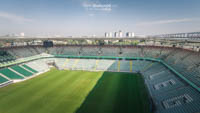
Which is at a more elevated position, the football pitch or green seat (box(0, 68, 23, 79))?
green seat (box(0, 68, 23, 79))

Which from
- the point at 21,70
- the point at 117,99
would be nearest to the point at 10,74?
the point at 21,70

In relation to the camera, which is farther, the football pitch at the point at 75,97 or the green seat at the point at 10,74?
the green seat at the point at 10,74

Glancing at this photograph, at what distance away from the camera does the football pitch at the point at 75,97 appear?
1266 cm

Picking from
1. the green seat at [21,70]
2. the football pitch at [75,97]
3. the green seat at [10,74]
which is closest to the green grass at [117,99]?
the football pitch at [75,97]

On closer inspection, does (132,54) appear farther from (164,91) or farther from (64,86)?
(64,86)

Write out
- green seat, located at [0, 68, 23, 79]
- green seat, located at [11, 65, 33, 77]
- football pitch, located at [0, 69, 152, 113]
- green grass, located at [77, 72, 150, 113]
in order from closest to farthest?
green grass, located at [77, 72, 150, 113] < football pitch, located at [0, 69, 152, 113] < green seat, located at [0, 68, 23, 79] < green seat, located at [11, 65, 33, 77]

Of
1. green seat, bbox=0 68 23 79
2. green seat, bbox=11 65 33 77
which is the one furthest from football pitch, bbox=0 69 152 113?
green seat, bbox=11 65 33 77

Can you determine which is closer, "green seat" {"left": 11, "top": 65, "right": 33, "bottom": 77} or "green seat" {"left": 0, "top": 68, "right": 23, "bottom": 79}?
"green seat" {"left": 0, "top": 68, "right": 23, "bottom": 79}

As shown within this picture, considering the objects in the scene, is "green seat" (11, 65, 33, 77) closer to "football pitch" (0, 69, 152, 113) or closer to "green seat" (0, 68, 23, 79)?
"green seat" (0, 68, 23, 79)

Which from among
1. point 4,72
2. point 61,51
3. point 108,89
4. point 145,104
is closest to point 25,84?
point 4,72

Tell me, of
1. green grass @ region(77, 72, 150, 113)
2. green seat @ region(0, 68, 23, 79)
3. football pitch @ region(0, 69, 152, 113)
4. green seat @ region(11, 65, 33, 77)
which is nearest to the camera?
green grass @ region(77, 72, 150, 113)

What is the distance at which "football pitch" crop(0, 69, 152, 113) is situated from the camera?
12664 millimetres

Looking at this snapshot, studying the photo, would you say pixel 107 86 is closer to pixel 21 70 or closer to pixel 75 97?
pixel 75 97

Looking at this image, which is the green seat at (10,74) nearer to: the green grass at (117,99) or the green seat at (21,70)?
the green seat at (21,70)
